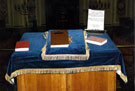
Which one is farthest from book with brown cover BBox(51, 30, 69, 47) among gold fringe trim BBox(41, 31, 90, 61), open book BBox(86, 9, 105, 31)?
open book BBox(86, 9, 105, 31)

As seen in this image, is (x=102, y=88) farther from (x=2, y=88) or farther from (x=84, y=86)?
(x=2, y=88)

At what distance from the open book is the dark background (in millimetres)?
2791

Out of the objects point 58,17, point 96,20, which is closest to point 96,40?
point 96,20

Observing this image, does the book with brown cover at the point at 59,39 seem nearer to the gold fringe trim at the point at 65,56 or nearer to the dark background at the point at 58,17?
the gold fringe trim at the point at 65,56

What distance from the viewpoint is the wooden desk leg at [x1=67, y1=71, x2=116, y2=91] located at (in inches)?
118

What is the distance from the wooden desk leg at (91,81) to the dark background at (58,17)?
3231 millimetres

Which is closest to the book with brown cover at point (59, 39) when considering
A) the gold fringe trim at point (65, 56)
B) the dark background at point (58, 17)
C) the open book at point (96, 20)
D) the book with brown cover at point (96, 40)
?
the gold fringe trim at point (65, 56)

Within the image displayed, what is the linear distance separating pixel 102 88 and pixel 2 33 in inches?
181

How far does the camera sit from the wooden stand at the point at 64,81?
2992 millimetres

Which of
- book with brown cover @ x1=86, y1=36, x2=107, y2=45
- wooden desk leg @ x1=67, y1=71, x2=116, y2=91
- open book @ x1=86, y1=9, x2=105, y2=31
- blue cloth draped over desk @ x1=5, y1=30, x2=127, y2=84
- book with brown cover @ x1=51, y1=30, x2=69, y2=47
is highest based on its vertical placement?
open book @ x1=86, y1=9, x2=105, y2=31

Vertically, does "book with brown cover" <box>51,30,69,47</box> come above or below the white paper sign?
below

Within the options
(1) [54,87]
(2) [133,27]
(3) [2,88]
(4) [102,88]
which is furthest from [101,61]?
(2) [133,27]

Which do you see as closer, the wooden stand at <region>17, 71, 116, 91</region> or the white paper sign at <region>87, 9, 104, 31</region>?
the wooden stand at <region>17, 71, 116, 91</region>

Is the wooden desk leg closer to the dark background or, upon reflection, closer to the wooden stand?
the wooden stand
